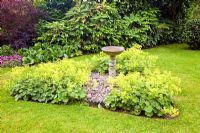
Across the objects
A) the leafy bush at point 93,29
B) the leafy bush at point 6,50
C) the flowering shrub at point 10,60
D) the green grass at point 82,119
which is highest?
the leafy bush at point 93,29

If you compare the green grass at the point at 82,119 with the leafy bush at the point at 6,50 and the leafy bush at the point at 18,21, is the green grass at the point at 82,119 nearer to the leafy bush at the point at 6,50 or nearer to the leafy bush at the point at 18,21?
the leafy bush at the point at 6,50

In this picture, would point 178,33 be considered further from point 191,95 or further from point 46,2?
point 191,95

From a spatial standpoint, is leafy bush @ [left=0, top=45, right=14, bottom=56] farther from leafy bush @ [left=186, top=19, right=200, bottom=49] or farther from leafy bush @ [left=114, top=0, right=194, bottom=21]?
leafy bush @ [left=186, top=19, right=200, bottom=49]

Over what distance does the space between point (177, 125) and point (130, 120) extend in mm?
784

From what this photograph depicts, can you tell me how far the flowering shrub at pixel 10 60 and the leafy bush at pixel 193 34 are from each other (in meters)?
5.62

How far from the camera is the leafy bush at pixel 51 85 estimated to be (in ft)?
22.3

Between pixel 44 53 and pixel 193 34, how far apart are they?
499cm

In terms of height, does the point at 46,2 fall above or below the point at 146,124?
above

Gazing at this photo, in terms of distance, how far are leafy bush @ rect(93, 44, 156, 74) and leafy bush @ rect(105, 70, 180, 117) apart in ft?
4.49

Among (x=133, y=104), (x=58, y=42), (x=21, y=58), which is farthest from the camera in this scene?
(x=58, y=42)

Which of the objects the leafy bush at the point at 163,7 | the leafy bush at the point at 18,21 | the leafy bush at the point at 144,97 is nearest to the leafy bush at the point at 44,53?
the leafy bush at the point at 18,21

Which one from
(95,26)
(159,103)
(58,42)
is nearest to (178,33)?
(95,26)

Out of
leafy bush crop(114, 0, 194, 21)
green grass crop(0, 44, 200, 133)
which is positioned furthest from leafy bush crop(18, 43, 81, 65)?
leafy bush crop(114, 0, 194, 21)

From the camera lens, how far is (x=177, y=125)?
5.98 meters
